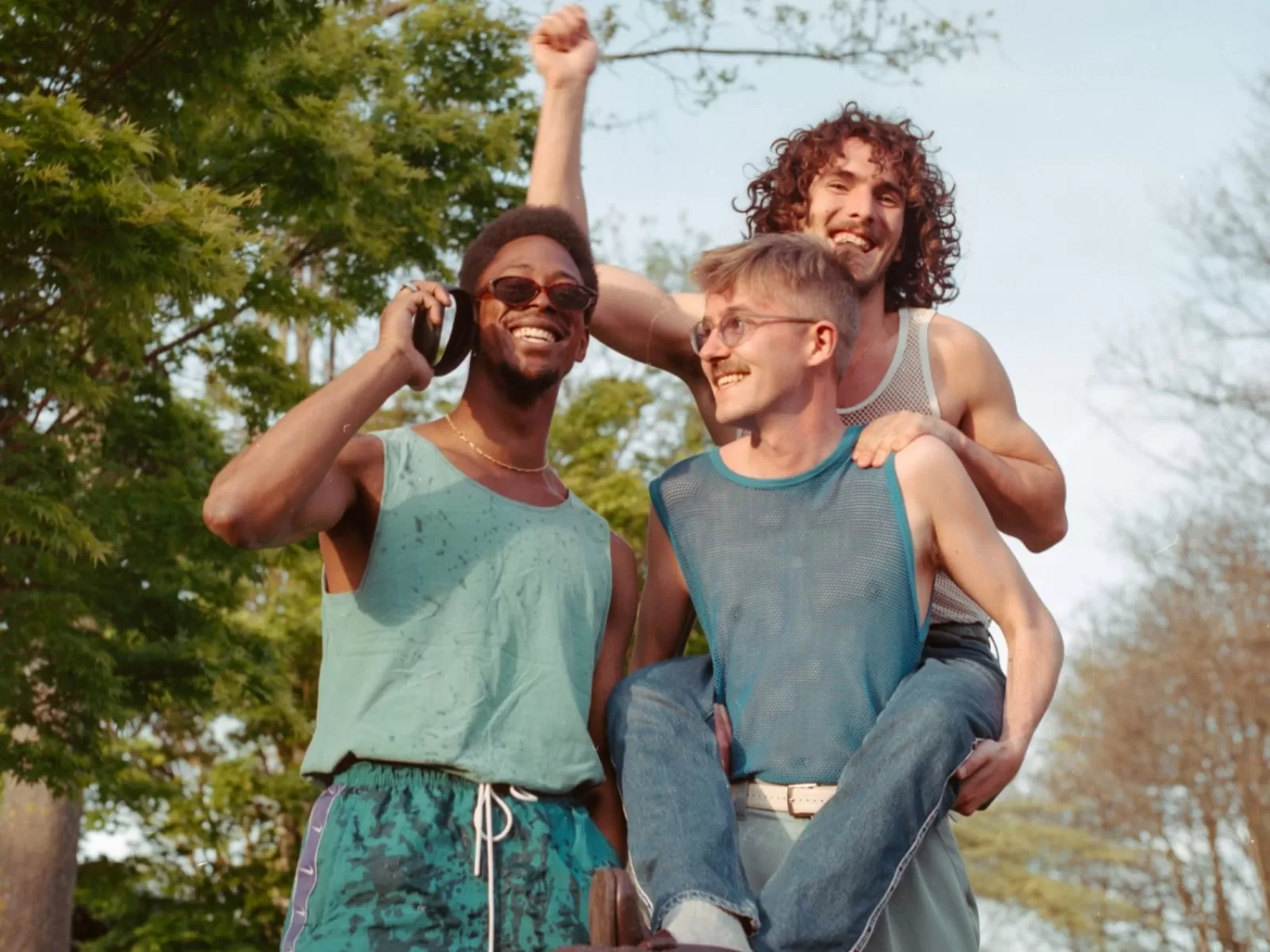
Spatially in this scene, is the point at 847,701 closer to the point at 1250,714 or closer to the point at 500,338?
the point at 500,338

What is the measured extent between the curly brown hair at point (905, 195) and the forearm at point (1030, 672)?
0.95 metres

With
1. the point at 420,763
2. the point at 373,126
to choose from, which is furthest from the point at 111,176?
the point at 420,763

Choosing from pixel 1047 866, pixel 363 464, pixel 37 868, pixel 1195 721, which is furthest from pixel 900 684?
pixel 1047 866

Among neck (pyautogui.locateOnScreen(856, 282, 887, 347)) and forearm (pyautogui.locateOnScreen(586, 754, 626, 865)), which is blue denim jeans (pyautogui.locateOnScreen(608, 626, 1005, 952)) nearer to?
forearm (pyautogui.locateOnScreen(586, 754, 626, 865))

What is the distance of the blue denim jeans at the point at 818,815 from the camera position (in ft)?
8.27

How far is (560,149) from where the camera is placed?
154 inches

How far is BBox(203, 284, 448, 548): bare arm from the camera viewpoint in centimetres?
290

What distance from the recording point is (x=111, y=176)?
7336 millimetres

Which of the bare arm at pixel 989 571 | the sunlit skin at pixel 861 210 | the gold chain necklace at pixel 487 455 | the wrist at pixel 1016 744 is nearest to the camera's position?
the wrist at pixel 1016 744

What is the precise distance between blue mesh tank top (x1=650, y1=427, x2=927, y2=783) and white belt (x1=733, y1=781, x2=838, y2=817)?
0.02 meters

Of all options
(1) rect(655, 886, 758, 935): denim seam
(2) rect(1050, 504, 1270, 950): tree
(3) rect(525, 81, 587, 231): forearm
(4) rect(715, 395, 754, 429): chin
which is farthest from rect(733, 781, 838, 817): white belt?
(2) rect(1050, 504, 1270, 950): tree

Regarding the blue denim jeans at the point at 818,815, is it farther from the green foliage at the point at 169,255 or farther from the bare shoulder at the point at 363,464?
the green foliage at the point at 169,255

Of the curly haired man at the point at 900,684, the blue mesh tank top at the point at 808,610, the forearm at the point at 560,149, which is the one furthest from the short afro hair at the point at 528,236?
the blue mesh tank top at the point at 808,610

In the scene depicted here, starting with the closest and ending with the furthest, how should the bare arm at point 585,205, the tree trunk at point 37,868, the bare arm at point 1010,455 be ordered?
the bare arm at point 1010,455 < the bare arm at point 585,205 < the tree trunk at point 37,868
